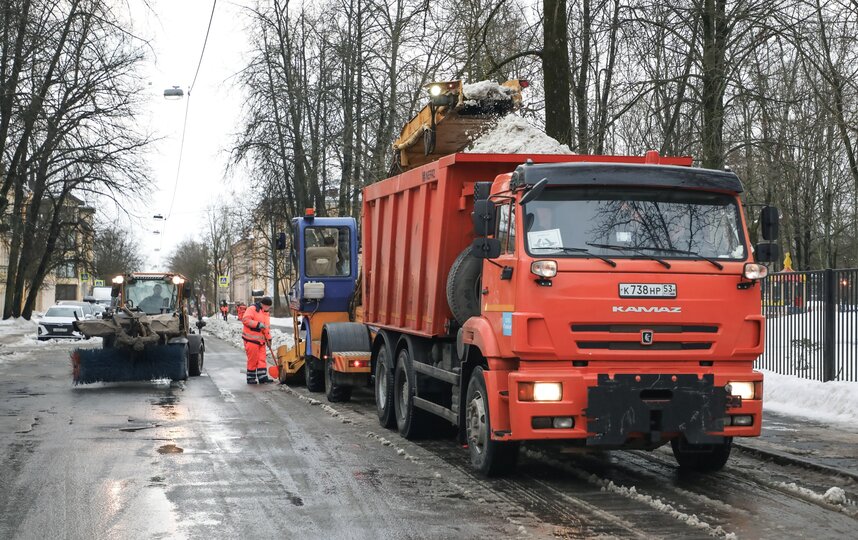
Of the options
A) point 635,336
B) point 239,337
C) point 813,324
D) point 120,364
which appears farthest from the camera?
point 239,337

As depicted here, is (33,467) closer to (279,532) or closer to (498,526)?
(279,532)

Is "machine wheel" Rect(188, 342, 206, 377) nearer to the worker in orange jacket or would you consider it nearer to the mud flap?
the worker in orange jacket

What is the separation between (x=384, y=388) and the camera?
12695mm

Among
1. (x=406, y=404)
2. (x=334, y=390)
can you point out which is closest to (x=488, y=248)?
(x=406, y=404)

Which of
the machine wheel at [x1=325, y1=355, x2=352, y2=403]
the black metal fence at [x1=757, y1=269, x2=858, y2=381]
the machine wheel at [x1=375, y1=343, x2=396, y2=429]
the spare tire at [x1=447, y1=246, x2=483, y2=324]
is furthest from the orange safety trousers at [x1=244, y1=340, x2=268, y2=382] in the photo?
the spare tire at [x1=447, y1=246, x2=483, y2=324]

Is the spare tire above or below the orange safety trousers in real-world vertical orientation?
above

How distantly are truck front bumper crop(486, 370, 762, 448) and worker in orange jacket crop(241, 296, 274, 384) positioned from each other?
1143 centimetres

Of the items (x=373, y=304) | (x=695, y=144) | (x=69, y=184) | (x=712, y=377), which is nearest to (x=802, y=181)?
(x=695, y=144)

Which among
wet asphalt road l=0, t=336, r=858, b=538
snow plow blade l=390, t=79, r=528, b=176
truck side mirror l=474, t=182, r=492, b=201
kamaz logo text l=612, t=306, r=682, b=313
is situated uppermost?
snow plow blade l=390, t=79, r=528, b=176

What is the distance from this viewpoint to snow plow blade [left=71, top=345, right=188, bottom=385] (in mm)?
18500

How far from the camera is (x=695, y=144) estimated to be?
2181 centimetres

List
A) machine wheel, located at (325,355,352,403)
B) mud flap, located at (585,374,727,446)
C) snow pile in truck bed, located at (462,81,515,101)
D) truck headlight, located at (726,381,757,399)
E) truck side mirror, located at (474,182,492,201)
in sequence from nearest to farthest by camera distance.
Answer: mud flap, located at (585,374,727,446) → truck headlight, located at (726,381,757,399) → truck side mirror, located at (474,182,492,201) → snow pile in truck bed, located at (462,81,515,101) → machine wheel, located at (325,355,352,403)

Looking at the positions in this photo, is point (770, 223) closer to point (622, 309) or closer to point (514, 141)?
point (622, 309)

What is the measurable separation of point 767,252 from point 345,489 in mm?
3930
